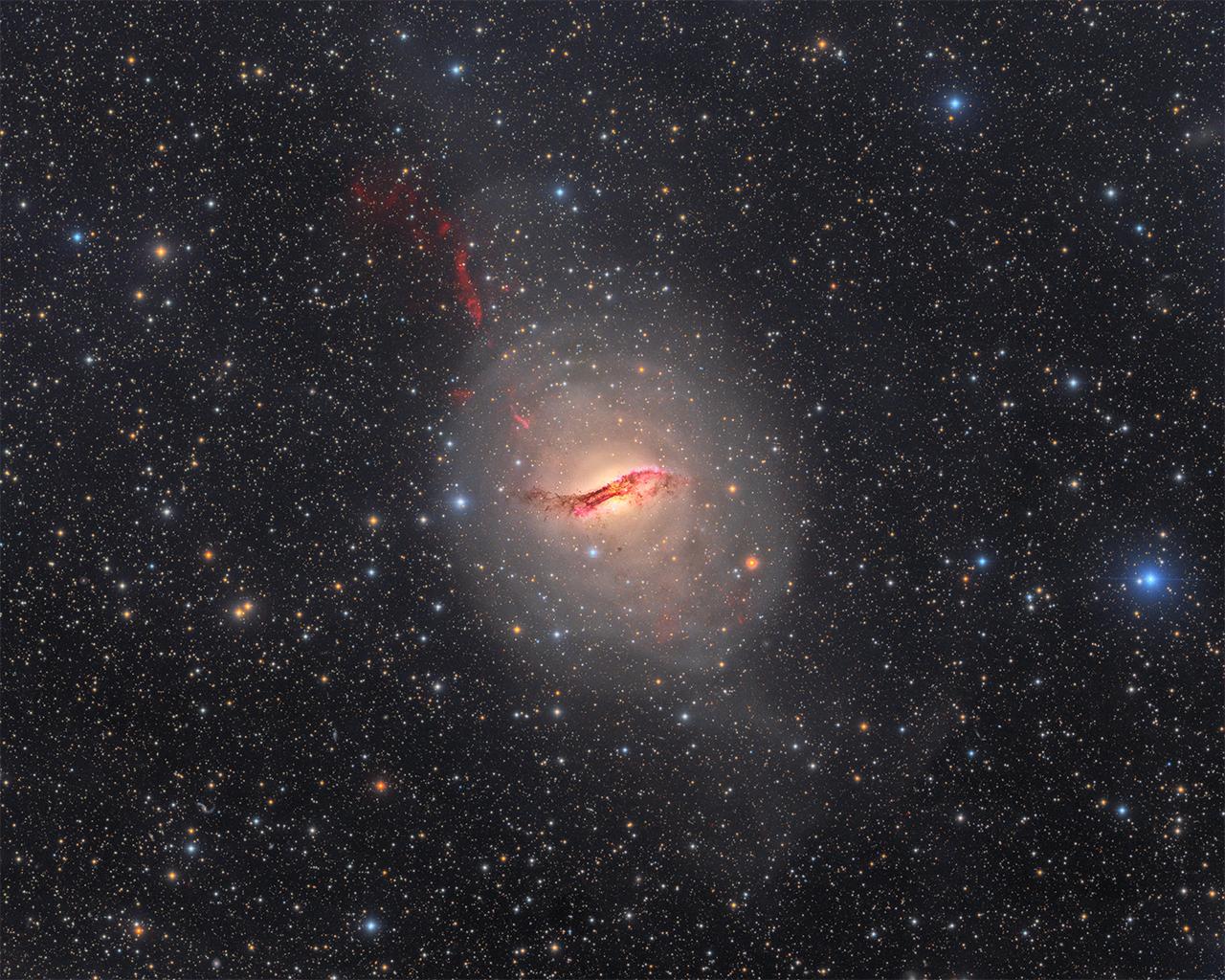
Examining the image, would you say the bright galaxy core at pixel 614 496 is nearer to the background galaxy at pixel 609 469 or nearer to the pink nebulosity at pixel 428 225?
the background galaxy at pixel 609 469

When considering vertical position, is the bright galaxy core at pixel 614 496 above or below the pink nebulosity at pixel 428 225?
below

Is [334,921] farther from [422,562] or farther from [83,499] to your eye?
[83,499]

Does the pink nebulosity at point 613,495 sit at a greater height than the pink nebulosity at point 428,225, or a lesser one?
lesser

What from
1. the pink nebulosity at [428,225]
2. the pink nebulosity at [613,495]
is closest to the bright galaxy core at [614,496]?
the pink nebulosity at [613,495]

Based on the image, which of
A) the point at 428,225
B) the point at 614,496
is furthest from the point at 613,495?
the point at 428,225

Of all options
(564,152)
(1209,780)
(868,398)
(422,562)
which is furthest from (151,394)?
(1209,780)

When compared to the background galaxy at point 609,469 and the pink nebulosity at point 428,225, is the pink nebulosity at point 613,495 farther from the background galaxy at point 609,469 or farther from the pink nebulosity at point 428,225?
the pink nebulosity at point 428,225

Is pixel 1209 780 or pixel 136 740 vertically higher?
pixel 136 740
